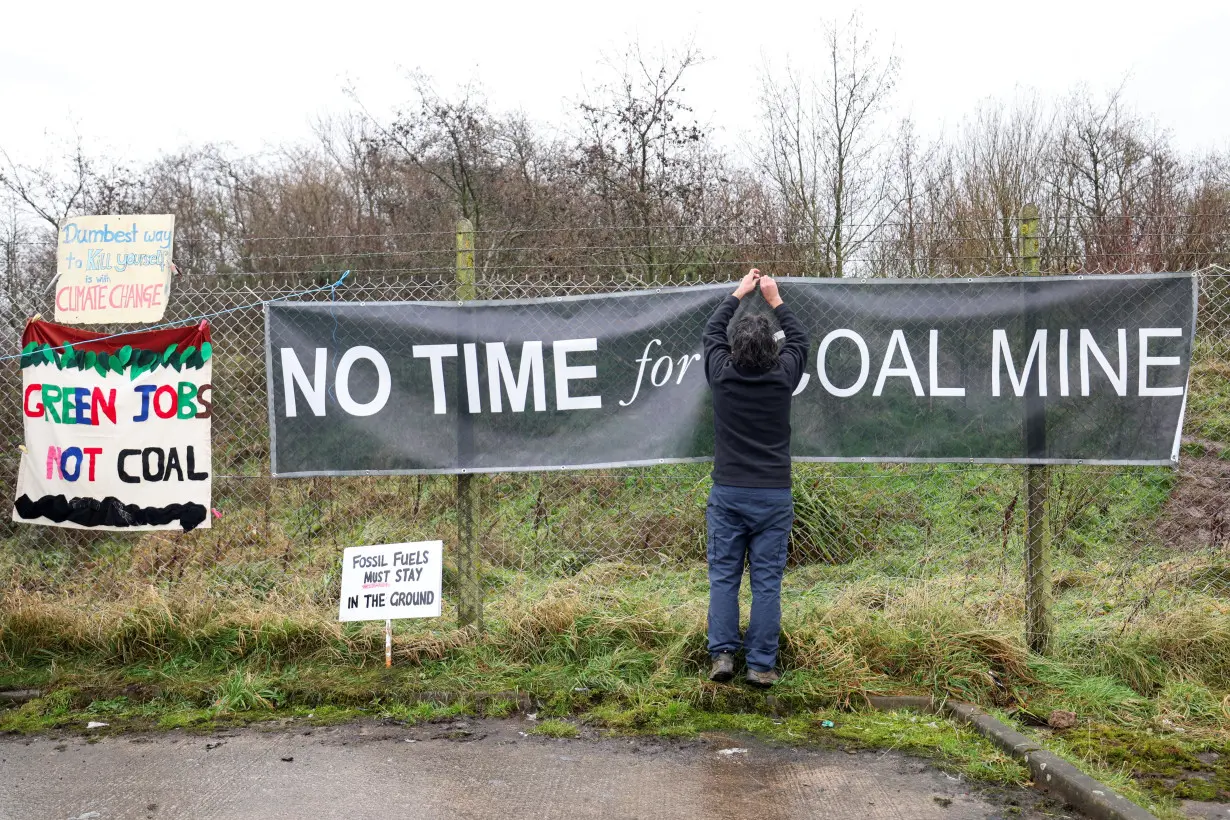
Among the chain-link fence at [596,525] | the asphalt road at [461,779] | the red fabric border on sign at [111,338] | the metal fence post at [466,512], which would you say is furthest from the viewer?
the chain-link fence at [596,525]

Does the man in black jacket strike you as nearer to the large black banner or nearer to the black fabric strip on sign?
the large black banner

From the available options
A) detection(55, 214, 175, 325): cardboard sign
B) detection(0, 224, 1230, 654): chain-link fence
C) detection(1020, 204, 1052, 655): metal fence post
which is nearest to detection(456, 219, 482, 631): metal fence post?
detection(0, 224, 1230, 654): chain-link fence

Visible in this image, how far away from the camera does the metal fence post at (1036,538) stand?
4.96m

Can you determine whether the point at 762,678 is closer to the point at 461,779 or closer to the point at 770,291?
the point at 461,779

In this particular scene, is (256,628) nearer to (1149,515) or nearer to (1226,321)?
(1226,321)

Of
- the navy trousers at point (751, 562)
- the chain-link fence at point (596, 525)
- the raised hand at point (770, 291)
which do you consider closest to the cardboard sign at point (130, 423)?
the chain-link fence at point (596, 525)

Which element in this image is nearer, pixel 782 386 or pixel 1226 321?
pixel 782 386

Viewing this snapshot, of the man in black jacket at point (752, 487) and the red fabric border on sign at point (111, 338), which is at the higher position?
the red fabric border on sign at point (111, 338)

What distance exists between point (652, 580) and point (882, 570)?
71.7 inches

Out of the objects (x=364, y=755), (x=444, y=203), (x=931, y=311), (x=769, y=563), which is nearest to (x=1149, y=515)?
(x=931, y=311)

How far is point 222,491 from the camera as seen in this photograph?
6500 mm

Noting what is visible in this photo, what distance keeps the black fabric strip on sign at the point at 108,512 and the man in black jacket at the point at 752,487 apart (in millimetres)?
2961

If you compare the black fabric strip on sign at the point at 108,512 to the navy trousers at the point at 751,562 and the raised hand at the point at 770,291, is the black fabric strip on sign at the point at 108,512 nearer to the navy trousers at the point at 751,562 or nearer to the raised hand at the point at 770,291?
the navy trousers at the point at 751,562

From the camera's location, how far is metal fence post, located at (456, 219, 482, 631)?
5191mm
